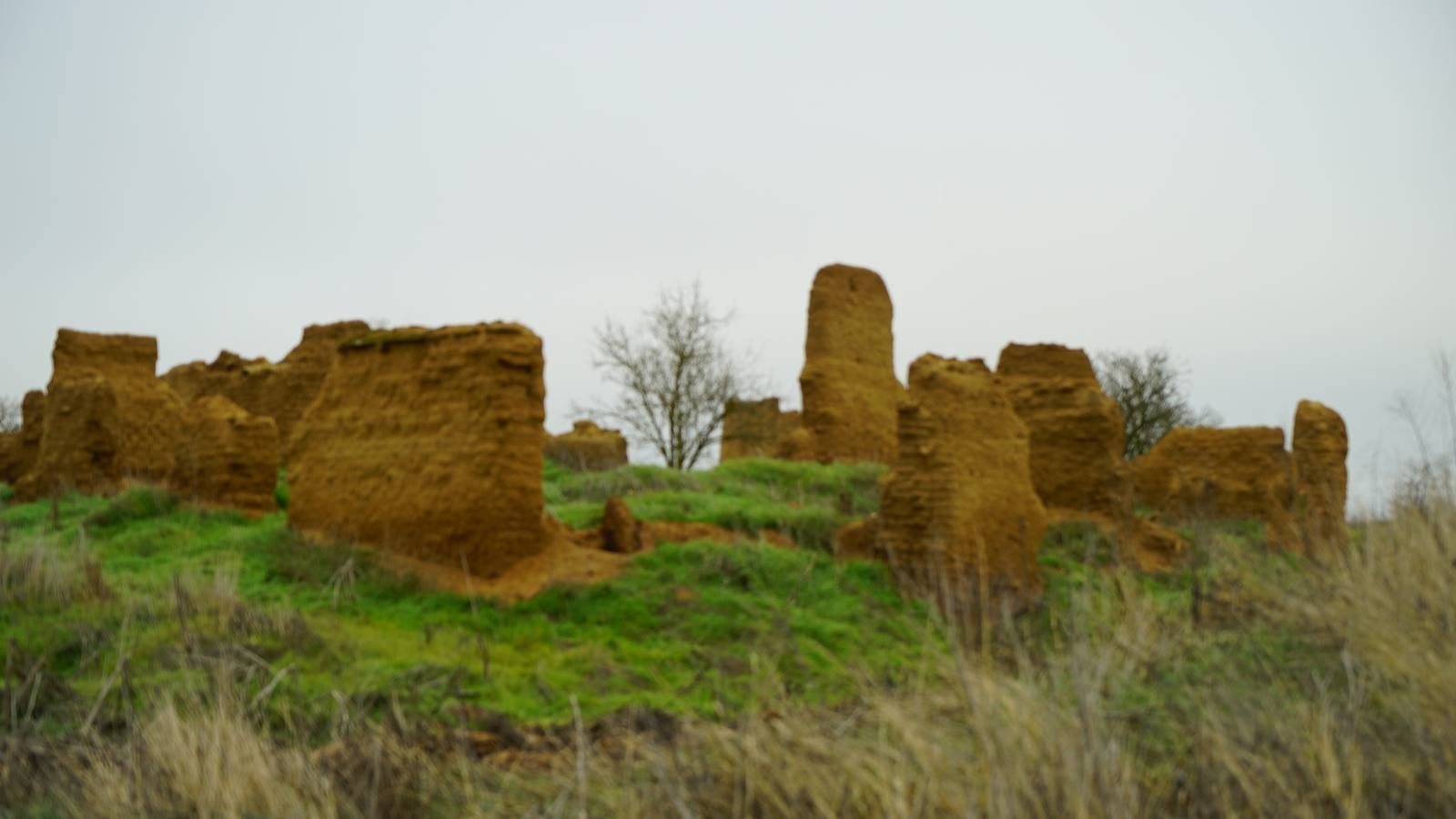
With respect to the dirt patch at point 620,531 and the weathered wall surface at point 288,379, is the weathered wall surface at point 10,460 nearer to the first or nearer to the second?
the weathered wall surface at point 288,379

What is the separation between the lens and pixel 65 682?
5906 mm

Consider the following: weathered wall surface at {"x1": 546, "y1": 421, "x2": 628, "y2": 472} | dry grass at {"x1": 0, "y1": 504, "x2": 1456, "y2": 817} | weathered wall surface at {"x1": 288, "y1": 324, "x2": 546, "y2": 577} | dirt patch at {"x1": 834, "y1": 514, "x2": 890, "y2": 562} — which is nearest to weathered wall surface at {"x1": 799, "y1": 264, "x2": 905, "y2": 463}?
weathered wall surface at {"x1": 546, "y1": 421, "x2": 628, "y2": 472}

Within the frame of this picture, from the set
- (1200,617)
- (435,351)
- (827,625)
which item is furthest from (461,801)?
(435,351)

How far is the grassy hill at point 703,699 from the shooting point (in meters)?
2.84

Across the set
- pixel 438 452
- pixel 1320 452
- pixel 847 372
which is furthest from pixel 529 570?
pixel 1320 452

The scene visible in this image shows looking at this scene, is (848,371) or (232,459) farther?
(848,371)

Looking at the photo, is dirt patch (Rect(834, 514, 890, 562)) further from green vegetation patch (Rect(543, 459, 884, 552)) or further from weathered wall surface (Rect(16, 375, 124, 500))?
weathered wall surface (Rect(16, 375, 124, 500))

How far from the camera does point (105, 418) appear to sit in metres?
14.6

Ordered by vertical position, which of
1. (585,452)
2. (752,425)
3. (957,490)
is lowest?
(957,490)

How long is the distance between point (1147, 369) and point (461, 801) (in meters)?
28.0

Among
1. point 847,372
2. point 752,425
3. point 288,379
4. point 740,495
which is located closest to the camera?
point 740,495

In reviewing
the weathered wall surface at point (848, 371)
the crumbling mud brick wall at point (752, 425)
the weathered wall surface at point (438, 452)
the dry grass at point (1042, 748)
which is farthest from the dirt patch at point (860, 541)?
the crumbling mud brick wall at point (752, 425)

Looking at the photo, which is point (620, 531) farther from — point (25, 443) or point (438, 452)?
point (25, 443)

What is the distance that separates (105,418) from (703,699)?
426 inches
